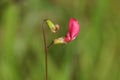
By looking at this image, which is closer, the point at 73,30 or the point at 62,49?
the point at 73,30

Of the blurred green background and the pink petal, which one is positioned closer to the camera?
the pink petal

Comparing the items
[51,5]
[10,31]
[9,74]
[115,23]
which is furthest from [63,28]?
[9,74]

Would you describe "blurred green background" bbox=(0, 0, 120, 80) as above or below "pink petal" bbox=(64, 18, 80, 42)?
below

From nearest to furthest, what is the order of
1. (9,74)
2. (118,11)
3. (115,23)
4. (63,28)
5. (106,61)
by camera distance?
1. (9,74)
2. (106,61)
3. (115,23)
4. (63,28)
5. (118,11)

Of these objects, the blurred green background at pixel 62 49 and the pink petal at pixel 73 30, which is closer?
the pink petal at pixel 73 30

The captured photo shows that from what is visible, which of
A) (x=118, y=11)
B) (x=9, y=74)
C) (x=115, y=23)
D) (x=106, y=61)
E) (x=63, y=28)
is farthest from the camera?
(x=118, y=11)

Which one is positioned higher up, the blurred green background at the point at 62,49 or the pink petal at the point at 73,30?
the pink petal at the point at 73,30

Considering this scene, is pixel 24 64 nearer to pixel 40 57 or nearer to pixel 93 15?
pixel 40 57

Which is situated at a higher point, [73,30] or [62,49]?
[73,30]
